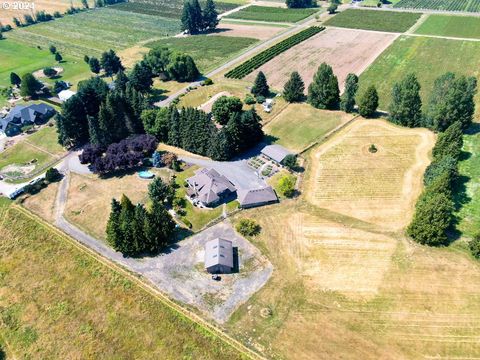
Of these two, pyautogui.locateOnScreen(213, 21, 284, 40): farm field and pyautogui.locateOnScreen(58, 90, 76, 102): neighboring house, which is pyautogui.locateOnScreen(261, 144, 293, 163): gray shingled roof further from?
pyautogui.locateOnScreen(213, 21, 284, 40): farm field

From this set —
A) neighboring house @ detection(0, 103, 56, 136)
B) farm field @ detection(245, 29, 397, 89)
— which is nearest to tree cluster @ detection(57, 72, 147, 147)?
neighboring house @ detection(0, 103, 56, 136)

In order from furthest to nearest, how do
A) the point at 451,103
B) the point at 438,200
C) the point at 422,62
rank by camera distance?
the point at 422,62
the point at 451,103
the point at 438,200

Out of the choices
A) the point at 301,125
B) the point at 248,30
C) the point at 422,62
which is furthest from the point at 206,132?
the point at 248,30

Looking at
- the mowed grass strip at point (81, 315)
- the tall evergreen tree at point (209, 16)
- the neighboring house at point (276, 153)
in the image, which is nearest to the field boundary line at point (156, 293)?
the mowed grass strip at point (81, 315)

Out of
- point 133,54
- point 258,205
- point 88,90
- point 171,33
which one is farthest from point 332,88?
point 171,33

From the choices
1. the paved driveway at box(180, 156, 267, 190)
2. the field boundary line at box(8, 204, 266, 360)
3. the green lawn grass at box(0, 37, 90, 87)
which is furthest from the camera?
the green lawn grass at box(0, 37, 90, 87)

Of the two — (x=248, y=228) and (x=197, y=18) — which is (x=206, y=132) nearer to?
(x=248, y=228)

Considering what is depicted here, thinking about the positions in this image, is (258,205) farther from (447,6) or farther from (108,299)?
(447,6)
